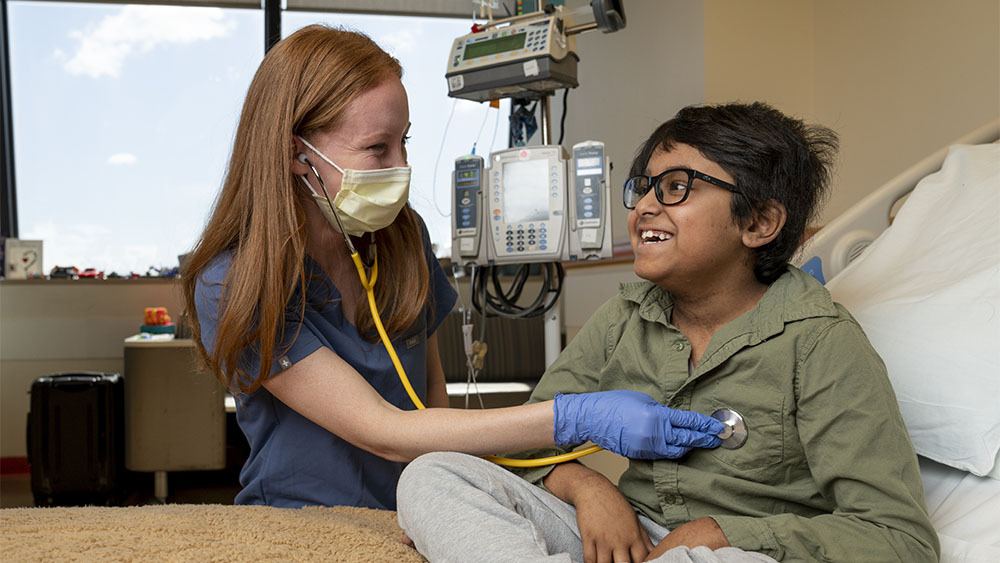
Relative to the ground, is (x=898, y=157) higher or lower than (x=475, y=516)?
higher

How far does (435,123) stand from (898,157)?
275cm

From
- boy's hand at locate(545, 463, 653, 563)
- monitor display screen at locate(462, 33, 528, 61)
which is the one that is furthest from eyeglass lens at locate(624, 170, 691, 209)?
monitor display screen at locate(462, 33, 528, 61)

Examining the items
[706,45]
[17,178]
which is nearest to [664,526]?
[706,45]

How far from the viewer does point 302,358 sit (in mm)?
1174

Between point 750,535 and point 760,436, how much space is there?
18 centimetres

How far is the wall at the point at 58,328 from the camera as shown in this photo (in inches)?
163

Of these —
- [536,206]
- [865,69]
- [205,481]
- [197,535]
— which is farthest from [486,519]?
[205,481]

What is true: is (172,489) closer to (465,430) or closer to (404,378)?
(404,378)

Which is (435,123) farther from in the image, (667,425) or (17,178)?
(667,425)

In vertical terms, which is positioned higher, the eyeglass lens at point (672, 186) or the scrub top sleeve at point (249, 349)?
the eyeglass lens at point (672, 186)

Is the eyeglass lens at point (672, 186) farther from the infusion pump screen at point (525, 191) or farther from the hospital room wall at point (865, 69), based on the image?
the hospital room wall at point (865, 69)

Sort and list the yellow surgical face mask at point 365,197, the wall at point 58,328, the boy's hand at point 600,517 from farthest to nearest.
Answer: the wall at point 58,328 → the yellow surgical face mask at point 365,197 → the boy's hand at point 600,517

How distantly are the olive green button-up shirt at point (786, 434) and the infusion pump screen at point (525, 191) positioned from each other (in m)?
0.91

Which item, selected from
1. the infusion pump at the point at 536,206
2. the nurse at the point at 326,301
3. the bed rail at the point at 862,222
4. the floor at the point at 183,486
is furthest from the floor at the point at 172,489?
the bed rail at the point at 862,222
